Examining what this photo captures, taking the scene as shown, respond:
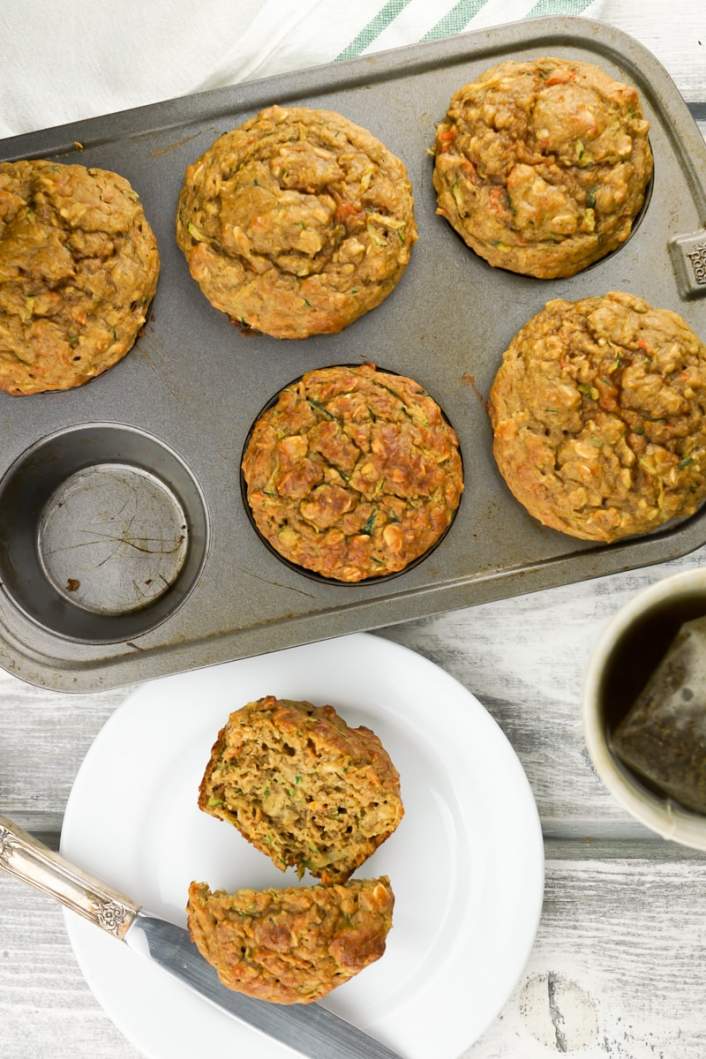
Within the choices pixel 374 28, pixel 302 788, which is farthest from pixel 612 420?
pixel 374 28

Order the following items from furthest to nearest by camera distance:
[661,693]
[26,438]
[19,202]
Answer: [26,438]
[19,202]
[661,693]

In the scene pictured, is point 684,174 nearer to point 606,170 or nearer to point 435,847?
point 606,170

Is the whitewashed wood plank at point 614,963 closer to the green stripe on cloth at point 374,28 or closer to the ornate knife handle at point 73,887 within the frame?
the ornate knife handle at point 73,887

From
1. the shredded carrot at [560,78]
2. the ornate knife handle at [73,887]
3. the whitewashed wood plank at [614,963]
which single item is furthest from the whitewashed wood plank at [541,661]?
Answer: the shredded carrot at [560,78]

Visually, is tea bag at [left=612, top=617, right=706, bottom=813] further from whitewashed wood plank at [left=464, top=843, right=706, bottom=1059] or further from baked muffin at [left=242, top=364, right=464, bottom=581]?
whitewashed wood plank at [left=464, top=843, right=706, bottom=1059]

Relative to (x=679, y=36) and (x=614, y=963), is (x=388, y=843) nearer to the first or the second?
(x=614, y=963)

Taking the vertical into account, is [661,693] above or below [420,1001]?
above

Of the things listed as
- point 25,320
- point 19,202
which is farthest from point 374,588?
point 19,202
